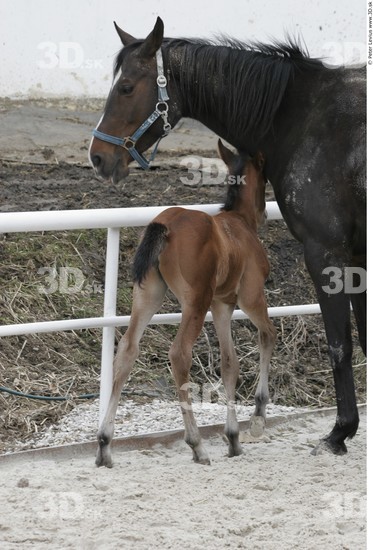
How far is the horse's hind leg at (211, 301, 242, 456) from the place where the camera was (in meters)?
4.41

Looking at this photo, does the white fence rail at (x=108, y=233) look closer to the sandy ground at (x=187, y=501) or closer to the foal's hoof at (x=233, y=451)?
the sandy ground at (x=187, y=501)

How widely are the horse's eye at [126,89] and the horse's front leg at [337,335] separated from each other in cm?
106

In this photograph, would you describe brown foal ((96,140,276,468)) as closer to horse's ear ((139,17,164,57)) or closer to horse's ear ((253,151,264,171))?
horse's ear ((253,151,264,171))

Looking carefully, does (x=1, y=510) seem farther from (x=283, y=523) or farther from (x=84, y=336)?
(x=84, y=336)

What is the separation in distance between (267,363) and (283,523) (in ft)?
3.80

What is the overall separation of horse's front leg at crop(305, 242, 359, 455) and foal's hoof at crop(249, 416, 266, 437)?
320mm

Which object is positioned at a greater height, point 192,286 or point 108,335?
point 192,286

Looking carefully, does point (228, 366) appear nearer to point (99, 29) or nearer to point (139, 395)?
point (139, 395)

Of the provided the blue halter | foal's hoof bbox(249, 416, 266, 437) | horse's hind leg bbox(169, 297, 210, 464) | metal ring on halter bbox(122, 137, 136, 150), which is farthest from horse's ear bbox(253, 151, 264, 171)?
foal's hoof bbox(249, 416, 266, 437)

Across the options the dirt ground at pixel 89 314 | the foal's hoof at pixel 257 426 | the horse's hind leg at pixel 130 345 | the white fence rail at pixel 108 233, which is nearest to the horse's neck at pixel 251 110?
the white fence rail at pixel 108 233

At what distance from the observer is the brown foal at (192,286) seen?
4184 mm

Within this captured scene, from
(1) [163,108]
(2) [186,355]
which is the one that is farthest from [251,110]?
(2) [186,355]

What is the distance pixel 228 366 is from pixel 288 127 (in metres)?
1.13

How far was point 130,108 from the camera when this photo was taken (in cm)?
455
